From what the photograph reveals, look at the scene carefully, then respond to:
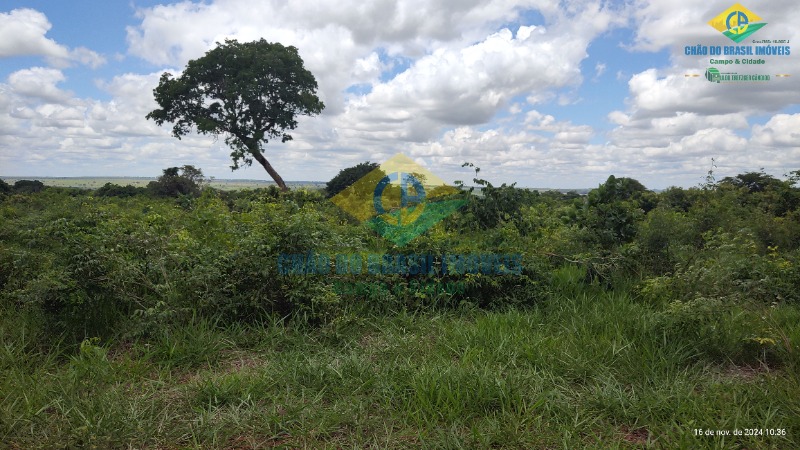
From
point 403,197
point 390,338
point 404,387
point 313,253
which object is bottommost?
point 404,387

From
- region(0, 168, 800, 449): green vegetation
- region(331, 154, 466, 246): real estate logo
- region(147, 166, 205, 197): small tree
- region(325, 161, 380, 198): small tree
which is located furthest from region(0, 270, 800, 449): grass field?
region(147, 166, 205, 197): small tree

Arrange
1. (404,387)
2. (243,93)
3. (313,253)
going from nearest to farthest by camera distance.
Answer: (404,387) < (313,253) < (243,93)

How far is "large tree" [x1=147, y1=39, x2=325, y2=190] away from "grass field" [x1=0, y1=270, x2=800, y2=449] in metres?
15.4

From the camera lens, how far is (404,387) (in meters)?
3.09

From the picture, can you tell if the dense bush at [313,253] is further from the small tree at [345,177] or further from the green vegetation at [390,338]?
the small tree at [345,177]

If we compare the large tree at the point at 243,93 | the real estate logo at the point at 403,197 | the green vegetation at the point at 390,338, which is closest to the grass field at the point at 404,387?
the green vegetation at the point at 390,338

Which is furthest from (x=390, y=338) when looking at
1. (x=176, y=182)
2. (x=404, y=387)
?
(x=176, y=182)

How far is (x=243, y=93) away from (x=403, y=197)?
46.4ft

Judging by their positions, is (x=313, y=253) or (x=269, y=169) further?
(x=269, y=169)

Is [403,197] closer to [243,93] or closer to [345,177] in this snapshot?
[345,177]

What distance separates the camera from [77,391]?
3.04m

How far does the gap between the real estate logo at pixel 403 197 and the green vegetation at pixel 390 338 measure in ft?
1.19

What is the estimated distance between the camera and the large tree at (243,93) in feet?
59.1

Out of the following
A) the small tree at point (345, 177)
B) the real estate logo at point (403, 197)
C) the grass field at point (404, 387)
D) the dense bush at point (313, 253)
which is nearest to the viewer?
the grass field at point (404, 387)
